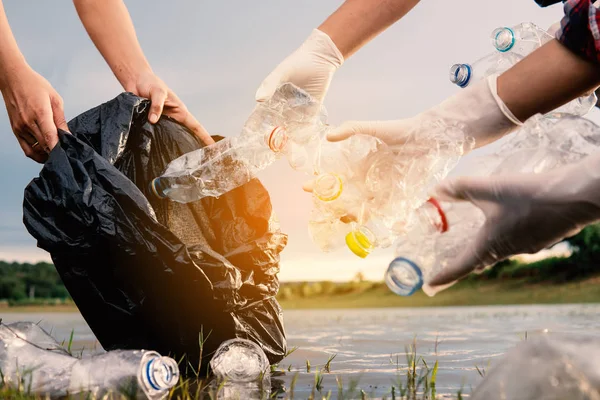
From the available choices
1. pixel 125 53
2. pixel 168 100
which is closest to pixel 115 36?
pixel 125 53

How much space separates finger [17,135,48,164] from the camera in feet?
9.68

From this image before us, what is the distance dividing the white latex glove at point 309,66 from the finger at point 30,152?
1.13 meters

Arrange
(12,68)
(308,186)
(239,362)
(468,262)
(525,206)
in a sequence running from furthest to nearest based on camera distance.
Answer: (12,68) < (308,186) < (239,362) < (468,262) < (525,206)

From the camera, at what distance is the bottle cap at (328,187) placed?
7.84 feet

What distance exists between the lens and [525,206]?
1.67 metres

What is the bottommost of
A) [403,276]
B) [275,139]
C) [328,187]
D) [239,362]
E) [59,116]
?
[239,362]

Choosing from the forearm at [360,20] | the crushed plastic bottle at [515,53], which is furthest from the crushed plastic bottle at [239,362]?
the crushed plastic bottle at [515,53]

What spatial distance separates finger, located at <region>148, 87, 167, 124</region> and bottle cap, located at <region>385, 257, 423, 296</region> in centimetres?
161

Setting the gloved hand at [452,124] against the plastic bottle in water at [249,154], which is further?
the plastic bottle in water at [249,154]

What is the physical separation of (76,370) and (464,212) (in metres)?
1.41

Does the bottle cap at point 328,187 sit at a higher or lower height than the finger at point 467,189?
higher

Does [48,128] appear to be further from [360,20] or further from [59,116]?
[360,20]

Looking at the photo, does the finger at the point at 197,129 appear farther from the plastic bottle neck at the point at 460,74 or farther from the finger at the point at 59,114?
the plastic bottle neck at the point at 460,74

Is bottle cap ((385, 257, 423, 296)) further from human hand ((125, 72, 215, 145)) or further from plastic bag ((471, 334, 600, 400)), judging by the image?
human hand ((125, 72, 215, 145))
